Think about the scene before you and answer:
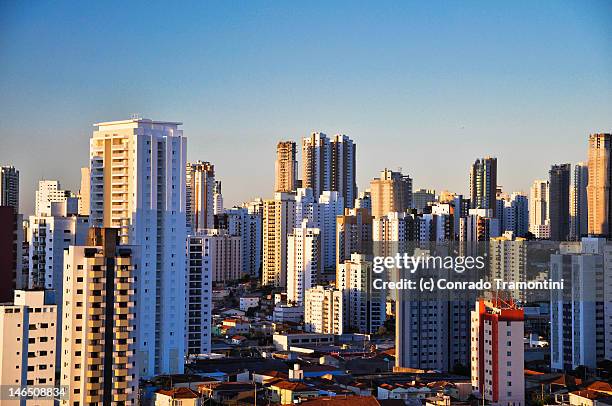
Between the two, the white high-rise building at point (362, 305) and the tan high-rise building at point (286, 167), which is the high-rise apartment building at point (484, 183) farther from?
the white high-rise building at point (362, 305)

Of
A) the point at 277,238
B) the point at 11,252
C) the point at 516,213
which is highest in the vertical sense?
the point at 516,213

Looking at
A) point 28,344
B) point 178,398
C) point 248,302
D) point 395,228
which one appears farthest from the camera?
point 395,228

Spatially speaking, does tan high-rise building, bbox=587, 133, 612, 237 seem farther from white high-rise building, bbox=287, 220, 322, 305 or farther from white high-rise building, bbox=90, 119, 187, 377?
white high-rise building, bbox=90, 119, 187, 377

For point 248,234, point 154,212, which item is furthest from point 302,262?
point 154,212

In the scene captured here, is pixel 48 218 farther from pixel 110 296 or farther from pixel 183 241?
pixel 110 296

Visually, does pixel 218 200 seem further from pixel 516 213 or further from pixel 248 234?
pixel 516 213

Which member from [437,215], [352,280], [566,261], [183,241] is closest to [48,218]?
[183,241]
